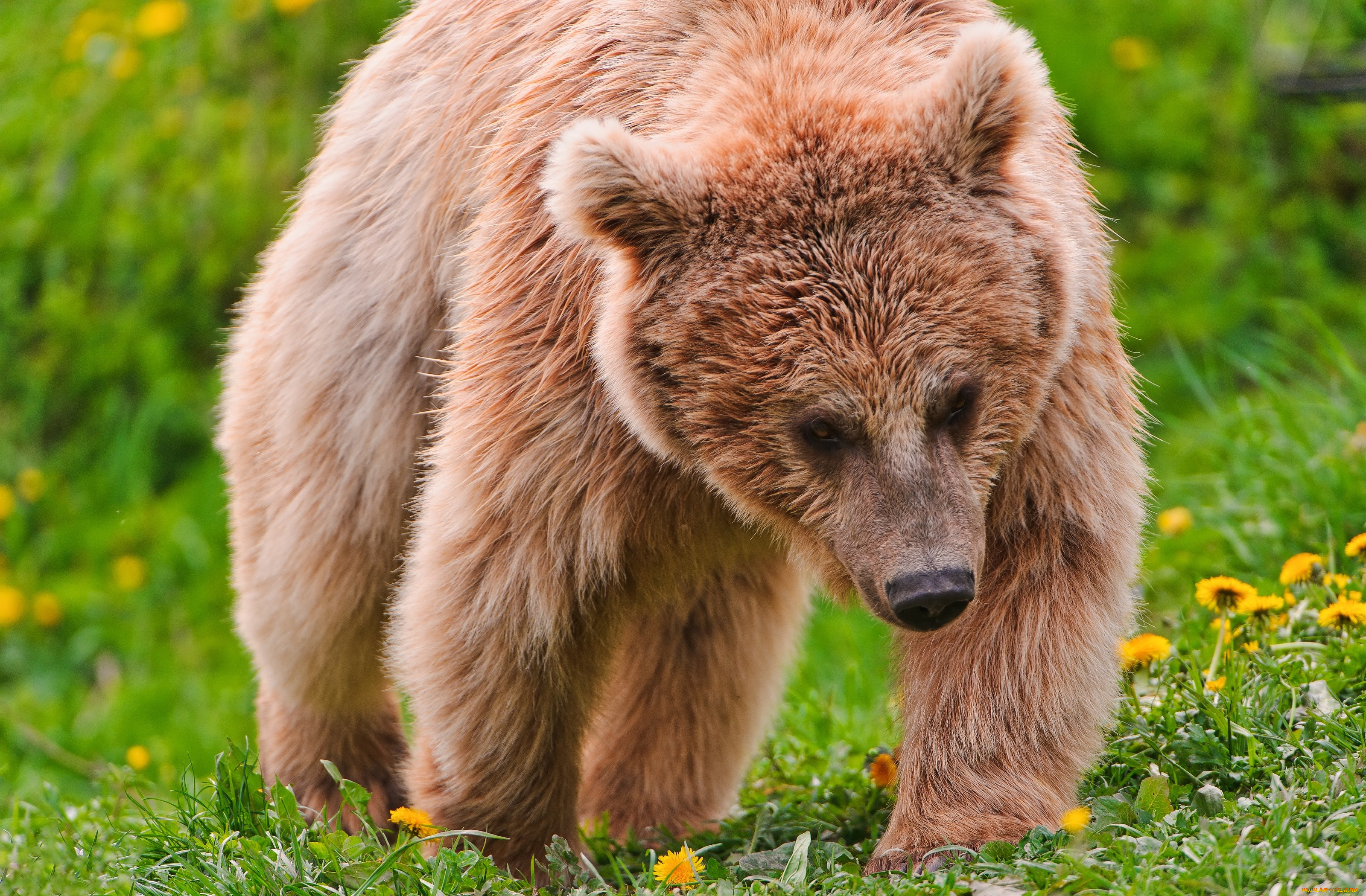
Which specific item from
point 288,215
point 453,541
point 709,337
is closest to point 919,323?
point 709,337

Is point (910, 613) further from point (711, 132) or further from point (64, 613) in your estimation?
point (64, 613)

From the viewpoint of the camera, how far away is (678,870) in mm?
3418

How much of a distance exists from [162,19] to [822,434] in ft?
21.3

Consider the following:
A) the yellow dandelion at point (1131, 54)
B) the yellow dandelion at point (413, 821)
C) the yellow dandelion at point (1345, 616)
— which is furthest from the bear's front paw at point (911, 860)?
the yellow dandelion at point (1131, 54)

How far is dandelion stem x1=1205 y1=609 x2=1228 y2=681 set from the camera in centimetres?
391

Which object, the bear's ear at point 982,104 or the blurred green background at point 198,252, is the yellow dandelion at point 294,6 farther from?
the bear's ear at point 982,104

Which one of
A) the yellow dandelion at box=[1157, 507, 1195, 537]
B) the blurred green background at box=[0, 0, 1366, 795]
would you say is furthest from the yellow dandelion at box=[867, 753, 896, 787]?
the blurred green background at box=[0, 0, 1366, 795]

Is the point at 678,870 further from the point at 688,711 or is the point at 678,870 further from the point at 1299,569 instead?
the point at 1299,569

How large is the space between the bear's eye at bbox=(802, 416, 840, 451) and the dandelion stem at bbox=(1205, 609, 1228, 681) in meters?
1.24

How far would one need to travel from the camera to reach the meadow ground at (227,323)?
526 centimetres

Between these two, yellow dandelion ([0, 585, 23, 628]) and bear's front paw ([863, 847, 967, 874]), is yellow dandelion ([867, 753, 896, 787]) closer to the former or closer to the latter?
bear's front paw ([863, 847, 967, 874])

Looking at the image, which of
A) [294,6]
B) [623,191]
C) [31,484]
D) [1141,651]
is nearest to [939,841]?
[1141,651]

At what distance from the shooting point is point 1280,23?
6691 mm

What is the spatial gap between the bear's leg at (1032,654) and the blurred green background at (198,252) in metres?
3.06
